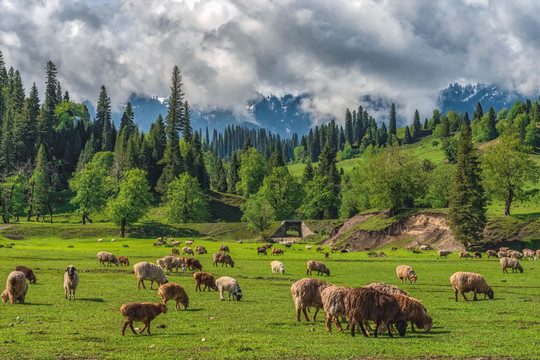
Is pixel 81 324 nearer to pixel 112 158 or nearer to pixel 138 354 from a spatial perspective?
pixel 138 354

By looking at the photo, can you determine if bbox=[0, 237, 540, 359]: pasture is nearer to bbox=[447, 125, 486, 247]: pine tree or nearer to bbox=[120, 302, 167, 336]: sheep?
bbox=[120, 302, 167, 336]: sheep

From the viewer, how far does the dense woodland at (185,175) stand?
92.2 meters

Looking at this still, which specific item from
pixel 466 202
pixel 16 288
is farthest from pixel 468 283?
pixel 466 202

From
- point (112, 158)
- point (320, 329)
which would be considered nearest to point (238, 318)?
point (320, 329)

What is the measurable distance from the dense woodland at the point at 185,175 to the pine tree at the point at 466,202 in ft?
0.60

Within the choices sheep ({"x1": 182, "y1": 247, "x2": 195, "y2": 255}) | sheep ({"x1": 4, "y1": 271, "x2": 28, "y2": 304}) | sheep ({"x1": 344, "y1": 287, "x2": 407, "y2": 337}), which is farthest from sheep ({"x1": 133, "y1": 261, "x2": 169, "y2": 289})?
sheep ({"x1": 182, "y1": 247, "x2": 195, "y2": 255})

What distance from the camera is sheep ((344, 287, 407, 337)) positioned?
52.9ft

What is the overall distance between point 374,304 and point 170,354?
25.1 feet

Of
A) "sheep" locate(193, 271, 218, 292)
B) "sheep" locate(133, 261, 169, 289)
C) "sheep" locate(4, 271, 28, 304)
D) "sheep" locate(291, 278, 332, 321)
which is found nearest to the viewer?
"sheep" locate(291, 278, 332, 321)

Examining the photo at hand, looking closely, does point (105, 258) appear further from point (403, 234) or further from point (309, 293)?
point (403, 234)

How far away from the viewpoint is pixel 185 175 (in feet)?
417

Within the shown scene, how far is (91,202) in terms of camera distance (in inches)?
4375

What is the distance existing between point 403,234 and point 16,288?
280ft

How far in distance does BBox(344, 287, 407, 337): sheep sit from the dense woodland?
215ft
